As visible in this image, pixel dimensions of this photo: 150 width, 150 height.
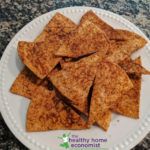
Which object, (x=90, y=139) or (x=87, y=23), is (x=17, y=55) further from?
(x=90, y=139)

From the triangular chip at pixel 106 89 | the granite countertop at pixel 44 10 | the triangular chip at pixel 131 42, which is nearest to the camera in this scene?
the triangular chip at pixel 106 89

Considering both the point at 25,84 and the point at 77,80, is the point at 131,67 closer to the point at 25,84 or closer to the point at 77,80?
the point at 77,80

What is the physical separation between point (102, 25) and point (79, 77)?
233 millimetres

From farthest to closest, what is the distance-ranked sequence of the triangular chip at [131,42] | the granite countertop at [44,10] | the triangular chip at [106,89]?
the granite countertop at [44,10] → the triangular chip at [131,42] → the triangular chip at [106,89]

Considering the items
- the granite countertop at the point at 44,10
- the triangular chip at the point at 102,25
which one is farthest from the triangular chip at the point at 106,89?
the granite countertop at the point at 44,10

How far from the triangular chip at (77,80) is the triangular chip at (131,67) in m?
0.08

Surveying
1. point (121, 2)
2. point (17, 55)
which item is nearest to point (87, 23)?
point (17, 55)

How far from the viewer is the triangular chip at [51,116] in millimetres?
956

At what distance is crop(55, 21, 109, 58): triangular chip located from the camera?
1.05 metres

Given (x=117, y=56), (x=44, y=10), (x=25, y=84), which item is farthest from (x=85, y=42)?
(x=44, y=10)

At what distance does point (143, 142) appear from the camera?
104 cm

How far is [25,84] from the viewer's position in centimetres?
102

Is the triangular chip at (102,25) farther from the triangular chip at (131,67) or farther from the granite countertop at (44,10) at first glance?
the granite countertop at (44,10)

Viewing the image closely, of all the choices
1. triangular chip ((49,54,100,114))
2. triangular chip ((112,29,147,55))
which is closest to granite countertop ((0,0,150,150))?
triangular chip ((112,29,147,55))
